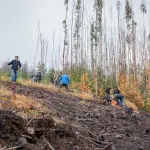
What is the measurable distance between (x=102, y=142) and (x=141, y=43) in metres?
47.7

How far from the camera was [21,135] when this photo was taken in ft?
19.0

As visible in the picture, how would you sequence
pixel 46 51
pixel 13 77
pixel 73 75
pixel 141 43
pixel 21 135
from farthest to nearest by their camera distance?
pixel 46 51, pixel 141 43, pixel 73 75, pixel 13 77, pixel 21 135

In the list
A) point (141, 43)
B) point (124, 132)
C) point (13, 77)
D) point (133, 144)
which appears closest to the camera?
point (133, 144)

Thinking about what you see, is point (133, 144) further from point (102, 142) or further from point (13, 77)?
point (13, 77)

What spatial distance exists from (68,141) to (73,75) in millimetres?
23096

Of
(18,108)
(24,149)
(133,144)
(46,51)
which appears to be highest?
(46,51)

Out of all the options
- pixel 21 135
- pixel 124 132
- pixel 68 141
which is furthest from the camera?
pixel 124 132

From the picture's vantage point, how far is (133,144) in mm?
8273

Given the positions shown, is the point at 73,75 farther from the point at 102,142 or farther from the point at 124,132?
the point at 102,142

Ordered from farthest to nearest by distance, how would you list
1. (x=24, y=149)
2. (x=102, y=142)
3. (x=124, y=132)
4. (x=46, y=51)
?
(x=46, y=51) → (x=124, y=132) → (x=102, y=142) → (x=24, y=149)

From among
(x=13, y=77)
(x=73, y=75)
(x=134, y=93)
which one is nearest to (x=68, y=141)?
(x=13, y=77)

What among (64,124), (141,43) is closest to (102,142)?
(64,124)

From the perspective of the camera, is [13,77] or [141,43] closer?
[13,77]

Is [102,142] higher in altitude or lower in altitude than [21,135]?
lower
